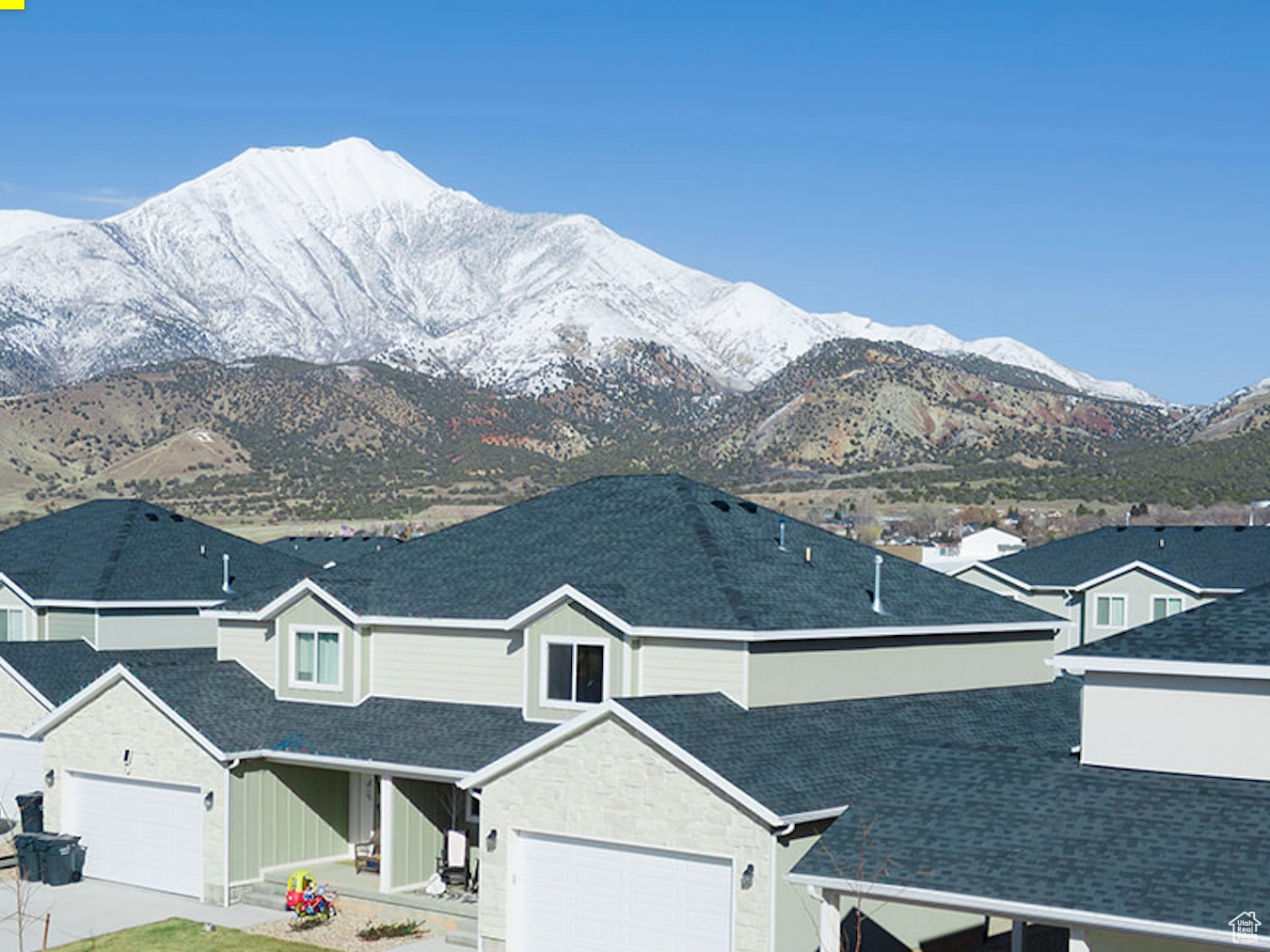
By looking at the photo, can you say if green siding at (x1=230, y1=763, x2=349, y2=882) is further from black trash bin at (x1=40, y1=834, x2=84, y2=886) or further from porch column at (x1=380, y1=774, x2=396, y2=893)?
black trash bin at (x1=40, y1=834, x2=84, y2=886)

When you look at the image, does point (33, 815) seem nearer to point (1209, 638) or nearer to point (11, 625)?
point (11, 625)

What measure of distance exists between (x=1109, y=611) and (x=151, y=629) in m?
34.3

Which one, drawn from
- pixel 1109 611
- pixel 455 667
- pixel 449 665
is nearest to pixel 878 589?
pixel 455 667

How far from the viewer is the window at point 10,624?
129 feet

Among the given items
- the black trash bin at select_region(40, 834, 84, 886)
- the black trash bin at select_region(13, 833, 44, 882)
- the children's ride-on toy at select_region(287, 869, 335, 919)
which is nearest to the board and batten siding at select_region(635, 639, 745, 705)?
the children's ride-on toy at select_region(287, 869, 335, 919)

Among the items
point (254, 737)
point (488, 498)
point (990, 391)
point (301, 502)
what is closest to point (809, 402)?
point (990, 391)

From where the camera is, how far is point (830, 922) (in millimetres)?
18969

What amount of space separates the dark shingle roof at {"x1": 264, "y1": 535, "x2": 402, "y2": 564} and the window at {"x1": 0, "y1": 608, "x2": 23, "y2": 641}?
24.3m

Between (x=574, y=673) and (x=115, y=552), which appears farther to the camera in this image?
(x=115, y=552)

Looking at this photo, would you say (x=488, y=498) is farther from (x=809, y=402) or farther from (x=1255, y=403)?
(x=1255, y=403)

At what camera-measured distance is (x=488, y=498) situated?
134500 mm

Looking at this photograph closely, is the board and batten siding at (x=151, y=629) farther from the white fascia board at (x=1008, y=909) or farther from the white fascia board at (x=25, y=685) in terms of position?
the white fascia board at (x=1008, y=909)

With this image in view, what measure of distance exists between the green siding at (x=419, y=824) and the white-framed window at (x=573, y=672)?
259cm

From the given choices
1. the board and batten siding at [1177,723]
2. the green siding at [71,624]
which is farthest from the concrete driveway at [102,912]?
the board and batten siding at [1177,723]
